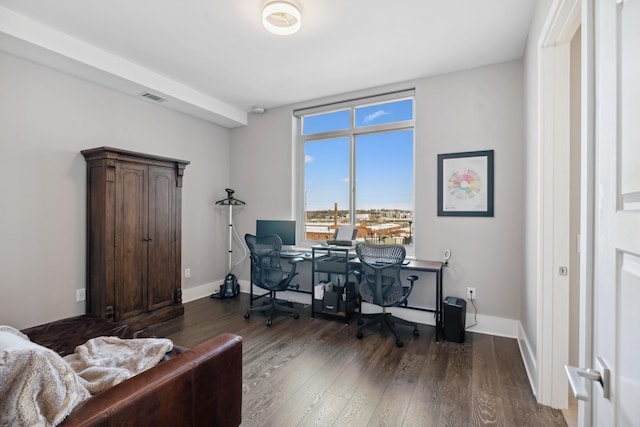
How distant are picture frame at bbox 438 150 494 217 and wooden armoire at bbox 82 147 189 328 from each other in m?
3.21

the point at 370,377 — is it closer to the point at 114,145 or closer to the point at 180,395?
the point at 180,395

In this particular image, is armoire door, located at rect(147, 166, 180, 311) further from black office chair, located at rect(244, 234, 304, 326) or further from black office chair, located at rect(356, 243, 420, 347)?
black office chair, located at rect(356, 243, 420, 347)

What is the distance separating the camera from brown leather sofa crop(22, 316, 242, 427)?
1.03 meters

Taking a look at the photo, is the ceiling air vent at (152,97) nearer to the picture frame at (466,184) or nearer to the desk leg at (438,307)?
the picture frame at (466,184)

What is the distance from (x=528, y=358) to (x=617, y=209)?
2.36m

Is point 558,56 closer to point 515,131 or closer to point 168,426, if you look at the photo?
point 515,131

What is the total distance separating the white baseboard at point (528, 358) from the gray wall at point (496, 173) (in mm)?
300

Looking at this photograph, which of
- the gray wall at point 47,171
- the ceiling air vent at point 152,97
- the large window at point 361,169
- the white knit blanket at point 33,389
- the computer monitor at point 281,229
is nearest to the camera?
the white knit blanket at point 33,389

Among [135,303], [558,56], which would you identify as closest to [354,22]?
[558,56]

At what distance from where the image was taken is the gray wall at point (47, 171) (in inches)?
107

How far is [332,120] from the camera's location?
432 cm

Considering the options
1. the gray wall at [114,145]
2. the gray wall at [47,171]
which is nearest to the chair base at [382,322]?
the gray wall at [114,145]

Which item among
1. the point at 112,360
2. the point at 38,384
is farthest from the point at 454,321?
the point at 38,384

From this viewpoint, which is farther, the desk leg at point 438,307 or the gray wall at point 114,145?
the desk leg at point 438,307
